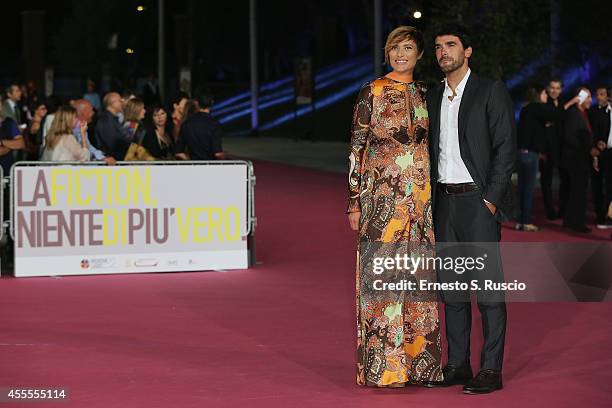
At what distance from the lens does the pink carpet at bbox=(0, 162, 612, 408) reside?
854 cm

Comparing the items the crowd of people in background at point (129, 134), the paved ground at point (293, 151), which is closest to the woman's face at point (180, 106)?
the crowd of people in background at point (129, 134)

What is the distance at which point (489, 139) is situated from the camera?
8.44 m

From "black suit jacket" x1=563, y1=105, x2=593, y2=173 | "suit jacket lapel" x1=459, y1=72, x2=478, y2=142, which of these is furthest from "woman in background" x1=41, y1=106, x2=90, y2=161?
"suit jacket lapel" x1=459, y1=72, x2=478, y2=142

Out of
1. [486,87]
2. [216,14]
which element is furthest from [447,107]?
[216,14]

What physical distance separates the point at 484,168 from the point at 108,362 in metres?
2.93

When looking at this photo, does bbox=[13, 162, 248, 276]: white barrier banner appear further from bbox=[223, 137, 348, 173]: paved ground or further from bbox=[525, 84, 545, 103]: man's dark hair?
bbox=[223, 137, 348, 173]: paved ground

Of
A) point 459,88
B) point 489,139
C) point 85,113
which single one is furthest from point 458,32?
point 85,113

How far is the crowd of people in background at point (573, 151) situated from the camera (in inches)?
713

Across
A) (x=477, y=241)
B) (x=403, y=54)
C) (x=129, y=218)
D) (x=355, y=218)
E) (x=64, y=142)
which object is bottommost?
(x=129, y=218)

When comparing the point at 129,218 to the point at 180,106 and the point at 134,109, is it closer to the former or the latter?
the point at 180,106

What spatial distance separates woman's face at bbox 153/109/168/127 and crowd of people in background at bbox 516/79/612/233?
471cm

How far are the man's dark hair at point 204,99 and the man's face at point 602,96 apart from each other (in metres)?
5.36

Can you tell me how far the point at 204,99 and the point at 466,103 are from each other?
24.9 feet

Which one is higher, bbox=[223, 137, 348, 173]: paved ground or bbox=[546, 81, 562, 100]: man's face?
bbox=[546, 81, 562, 100]: man's face
